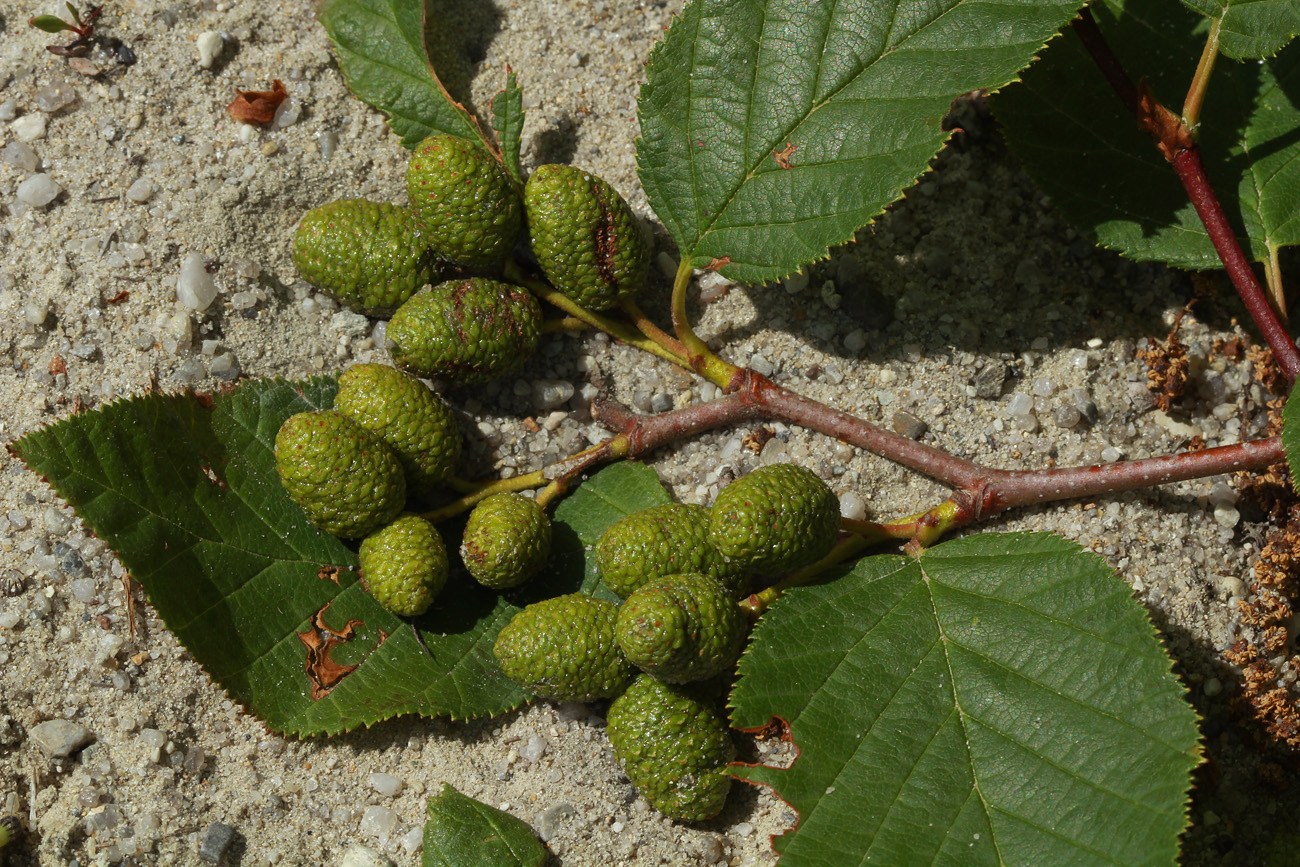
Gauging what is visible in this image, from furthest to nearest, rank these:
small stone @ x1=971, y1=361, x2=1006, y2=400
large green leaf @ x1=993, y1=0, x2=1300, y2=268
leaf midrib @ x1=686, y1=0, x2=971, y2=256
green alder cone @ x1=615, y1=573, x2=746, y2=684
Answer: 1. small stone @ x1=971, y1=361, x2=1006, y2=400
2. large green leaf @ x1=993, y1=0, x2=1300, y2=268
3. leaf midrib @ x1=686, y1=0, x2=971, y2=256
4. green alder cone @ x1=615, y1=573, x2=746, y2=684

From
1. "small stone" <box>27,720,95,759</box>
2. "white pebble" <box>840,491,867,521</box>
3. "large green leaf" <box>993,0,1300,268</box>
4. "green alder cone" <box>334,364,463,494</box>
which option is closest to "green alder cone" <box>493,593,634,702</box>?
"green alder cone" <box>334,364,463,494</box>

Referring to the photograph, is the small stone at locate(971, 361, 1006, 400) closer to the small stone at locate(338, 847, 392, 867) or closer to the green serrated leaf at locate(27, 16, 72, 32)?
the small stone at locate(338, 847, 392, 867)

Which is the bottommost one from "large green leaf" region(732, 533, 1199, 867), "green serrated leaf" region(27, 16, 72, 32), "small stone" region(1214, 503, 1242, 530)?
"large green leaf" region(732, 533, 1199, 867)

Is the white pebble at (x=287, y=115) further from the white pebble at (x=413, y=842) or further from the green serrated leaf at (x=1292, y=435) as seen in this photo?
the green serrated leaf at (x=1292, y=435)

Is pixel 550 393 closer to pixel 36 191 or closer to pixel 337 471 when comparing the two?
pixel 337 471

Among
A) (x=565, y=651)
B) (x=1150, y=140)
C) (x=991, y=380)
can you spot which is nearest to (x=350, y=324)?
(x=565, y=651)

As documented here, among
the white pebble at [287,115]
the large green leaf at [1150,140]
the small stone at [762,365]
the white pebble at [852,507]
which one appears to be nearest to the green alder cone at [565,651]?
the white pebble at [852,507]
